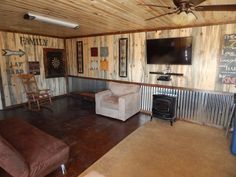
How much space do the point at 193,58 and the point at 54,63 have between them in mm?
4712

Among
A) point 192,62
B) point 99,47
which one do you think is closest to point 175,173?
point 192,62

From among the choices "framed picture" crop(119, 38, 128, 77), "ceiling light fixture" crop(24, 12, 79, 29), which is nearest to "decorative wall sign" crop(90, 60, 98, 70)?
"framed picture" crop(119, 38, 128, 77)

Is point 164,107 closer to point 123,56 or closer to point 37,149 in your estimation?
point 123,56

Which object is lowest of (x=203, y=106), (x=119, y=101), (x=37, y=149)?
(x=37, y=149)

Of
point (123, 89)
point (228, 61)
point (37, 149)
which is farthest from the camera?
point (123, 89)

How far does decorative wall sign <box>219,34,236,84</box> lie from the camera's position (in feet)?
10.5

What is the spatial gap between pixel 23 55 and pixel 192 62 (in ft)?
16.0

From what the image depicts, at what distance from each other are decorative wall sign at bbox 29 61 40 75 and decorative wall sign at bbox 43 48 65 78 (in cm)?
29

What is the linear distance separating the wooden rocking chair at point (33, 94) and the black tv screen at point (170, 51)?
3367 mm

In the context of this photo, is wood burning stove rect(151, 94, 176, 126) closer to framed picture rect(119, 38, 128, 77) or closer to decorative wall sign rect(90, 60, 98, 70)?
framed picture rect(119, 38, 128, 77)

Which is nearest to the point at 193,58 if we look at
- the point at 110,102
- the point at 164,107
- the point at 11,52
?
the point at 164,107

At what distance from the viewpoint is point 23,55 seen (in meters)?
4.96

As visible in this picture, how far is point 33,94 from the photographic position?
4680 mm

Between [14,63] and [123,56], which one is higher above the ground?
[123,56]
